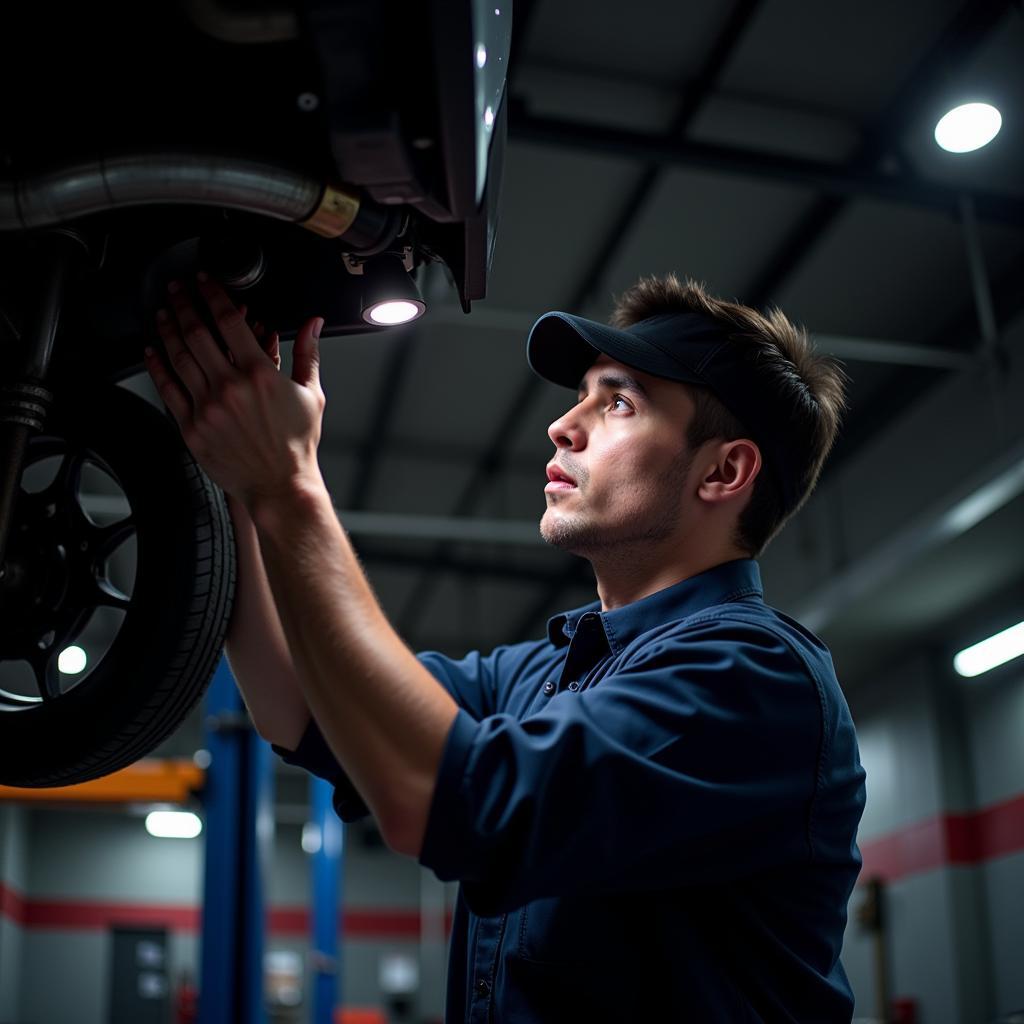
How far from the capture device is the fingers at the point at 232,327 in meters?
1.18

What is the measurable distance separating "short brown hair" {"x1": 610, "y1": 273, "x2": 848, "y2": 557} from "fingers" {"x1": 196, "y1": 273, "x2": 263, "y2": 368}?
0.60m

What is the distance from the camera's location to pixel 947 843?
8.01 metres

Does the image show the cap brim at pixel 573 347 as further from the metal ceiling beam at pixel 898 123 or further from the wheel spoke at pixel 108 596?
the metal ceiling beam at pixel 898 123

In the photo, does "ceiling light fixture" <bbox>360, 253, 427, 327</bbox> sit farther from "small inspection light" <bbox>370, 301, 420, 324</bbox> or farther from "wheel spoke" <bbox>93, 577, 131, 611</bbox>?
"wheel spoke" <bbox>93, 577, 131, 611</bbox>

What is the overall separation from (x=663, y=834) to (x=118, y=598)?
2.15 ft

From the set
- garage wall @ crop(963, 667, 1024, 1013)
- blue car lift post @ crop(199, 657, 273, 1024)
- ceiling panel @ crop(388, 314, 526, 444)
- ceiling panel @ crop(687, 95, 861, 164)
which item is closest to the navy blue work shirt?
blue car lift post @ crop(199, 657, 273, 1024)

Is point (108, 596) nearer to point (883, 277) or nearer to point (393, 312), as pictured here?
point (393, 312)

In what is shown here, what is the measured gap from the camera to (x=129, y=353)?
1.37m

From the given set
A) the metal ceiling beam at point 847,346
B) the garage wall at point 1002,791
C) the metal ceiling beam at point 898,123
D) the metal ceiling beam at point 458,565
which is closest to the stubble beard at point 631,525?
the metal ceiling beam at point 898,123

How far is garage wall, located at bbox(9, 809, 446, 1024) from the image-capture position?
513 inches

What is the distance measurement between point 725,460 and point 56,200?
85 cm

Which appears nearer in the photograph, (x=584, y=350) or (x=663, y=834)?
(x=663, y=834)

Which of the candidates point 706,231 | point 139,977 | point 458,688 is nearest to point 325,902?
point 706,231

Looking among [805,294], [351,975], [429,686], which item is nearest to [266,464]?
[429,686]
